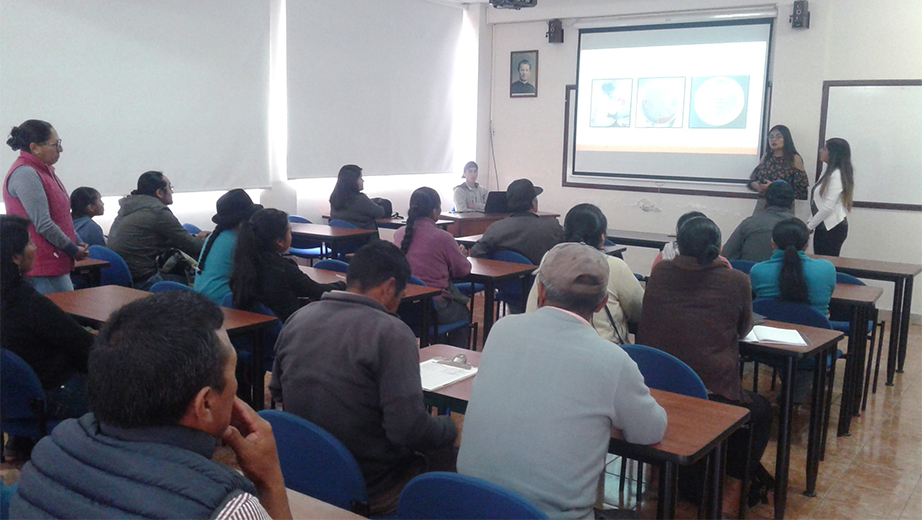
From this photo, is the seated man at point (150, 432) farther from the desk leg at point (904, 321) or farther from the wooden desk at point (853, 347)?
the desk leg at point (904, 321)

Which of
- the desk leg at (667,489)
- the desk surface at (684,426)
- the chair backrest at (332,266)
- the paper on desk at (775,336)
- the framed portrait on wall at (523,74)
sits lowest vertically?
the desk leg at (667,489)

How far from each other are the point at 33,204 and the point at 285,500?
319 cm

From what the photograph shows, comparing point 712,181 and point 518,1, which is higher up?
point 518,1

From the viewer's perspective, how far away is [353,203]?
671 cm

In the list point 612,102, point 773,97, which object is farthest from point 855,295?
point 612,102

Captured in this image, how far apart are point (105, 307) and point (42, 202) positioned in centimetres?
85

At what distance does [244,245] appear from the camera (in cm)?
331

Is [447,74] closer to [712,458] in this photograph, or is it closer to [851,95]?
[851,95]

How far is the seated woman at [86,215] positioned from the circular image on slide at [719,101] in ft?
18.5

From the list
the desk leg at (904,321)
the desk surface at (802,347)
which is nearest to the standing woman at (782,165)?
the desk leg at (904,321)

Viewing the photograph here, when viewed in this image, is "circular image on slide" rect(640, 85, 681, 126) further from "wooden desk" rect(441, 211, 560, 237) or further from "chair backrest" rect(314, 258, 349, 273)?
"chair backrest" rect(314, 258, 349, 273)

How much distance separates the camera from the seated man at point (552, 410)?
1639 millimetres

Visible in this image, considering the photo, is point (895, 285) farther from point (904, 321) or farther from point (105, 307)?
point (105, 307)

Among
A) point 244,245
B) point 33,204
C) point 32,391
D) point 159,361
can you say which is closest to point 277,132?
point 33,204
